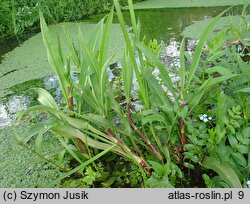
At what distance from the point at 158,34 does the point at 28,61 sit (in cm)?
105

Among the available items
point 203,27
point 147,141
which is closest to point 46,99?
point 147,141

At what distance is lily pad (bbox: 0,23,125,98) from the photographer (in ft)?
7.17

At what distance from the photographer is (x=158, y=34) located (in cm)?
273

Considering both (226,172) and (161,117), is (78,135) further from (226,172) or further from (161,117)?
(226,172)

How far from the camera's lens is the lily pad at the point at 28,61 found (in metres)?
2.19

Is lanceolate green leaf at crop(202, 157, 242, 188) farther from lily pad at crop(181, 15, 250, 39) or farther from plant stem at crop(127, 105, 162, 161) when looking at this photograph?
lily pad at crop(181, 15, 250, 39)

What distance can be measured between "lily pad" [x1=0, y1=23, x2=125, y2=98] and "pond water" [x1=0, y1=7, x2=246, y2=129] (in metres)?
0.09

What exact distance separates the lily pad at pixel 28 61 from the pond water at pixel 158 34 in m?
0.09

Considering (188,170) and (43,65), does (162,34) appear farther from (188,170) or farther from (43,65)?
(188,170)

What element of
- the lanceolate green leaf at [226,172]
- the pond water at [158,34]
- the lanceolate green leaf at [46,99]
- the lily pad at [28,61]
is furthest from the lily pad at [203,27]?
the lanceolate green leaf at [226,172]

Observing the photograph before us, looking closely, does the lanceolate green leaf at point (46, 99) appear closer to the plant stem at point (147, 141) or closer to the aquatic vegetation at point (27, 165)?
the aquatic vegetation at point (27, 165)

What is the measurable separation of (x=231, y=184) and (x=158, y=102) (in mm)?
344

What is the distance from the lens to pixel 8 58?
2535mm
